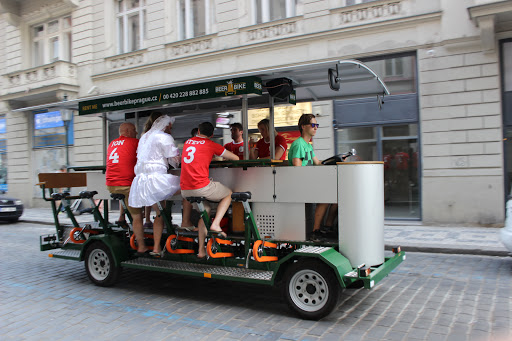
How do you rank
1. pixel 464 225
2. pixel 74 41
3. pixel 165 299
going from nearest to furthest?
1. pixel 165 299
2. pixel 464 225
3. pixel 74 41

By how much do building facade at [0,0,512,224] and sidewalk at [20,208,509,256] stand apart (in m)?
0.59

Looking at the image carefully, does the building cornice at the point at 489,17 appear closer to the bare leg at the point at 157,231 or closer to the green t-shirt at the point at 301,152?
the green t-shirt at the point at 301,152

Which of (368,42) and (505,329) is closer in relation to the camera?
(505,329)

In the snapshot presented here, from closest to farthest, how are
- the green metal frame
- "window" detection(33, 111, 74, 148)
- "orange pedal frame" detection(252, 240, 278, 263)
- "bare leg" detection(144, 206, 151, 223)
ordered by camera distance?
the green metal frame, "orange pedal frame" detection(252, 240, 278, 263), "bare leg" detection(144, 206, 151, 223), "window" detection(33, 111, 74, 148)

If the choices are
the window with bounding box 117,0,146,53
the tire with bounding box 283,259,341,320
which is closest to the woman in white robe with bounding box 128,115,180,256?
the tire with bounding box 283,259,341,320

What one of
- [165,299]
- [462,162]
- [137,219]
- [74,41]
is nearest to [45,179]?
[137,219]

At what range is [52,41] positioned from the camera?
19594mm

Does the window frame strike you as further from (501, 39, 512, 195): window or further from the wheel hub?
the wheel hub

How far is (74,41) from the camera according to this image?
18.3 metres

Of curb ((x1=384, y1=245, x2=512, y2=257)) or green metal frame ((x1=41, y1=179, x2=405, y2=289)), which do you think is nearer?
green metal frame ((x1=41, y1=179, x2=405, y2=289))

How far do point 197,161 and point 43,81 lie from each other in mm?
15763

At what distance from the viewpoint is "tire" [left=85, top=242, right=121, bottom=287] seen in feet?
19.3

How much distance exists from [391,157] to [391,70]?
8.02 feet

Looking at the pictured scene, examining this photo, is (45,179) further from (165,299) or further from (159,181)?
(165,299)
